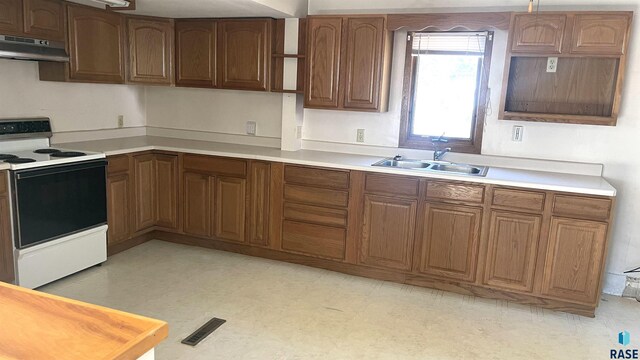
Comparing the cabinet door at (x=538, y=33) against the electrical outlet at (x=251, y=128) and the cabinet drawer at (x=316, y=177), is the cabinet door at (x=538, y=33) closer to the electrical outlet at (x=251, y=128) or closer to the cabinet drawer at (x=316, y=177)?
the cabinet drawer at (x=316, y=177)

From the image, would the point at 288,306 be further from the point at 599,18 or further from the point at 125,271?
the point at 599,18

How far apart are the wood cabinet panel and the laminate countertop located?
3351 millimetres

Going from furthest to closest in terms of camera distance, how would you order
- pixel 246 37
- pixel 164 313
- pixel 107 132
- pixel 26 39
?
pixel 107 132 < pixel 246 37 < pixel 26 39 < pixel 164 313

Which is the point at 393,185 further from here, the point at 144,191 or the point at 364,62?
the point at 144,191

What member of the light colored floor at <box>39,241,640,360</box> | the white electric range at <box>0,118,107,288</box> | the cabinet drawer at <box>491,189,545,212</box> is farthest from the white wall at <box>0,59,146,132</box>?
the cabinet drawer at <box>491,189,545,212</box>

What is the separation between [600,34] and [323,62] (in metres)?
1.97

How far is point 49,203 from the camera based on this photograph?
323 centimetres

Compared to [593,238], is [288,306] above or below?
below

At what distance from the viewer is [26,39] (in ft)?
10.7

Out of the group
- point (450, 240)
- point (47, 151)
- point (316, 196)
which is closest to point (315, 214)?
point (316, 196)

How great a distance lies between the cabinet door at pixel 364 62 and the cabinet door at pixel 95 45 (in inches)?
77.6

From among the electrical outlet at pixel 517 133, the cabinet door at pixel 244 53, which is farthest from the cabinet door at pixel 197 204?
the electrical outlet at pixel 517 133

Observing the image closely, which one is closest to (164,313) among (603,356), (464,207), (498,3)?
(464,207)

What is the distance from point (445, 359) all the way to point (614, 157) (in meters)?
2.10
